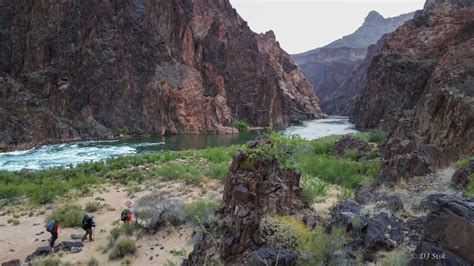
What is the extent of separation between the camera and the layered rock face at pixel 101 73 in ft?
173

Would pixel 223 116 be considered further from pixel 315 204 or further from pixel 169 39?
pixel 315 204

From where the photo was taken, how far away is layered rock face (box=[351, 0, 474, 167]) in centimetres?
2019

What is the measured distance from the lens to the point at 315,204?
1185cm

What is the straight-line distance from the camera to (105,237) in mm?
11531

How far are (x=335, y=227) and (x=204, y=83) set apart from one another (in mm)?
79631

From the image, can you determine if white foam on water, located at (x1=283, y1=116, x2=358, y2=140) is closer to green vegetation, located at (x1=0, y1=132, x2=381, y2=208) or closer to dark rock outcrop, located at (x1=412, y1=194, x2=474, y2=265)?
green vegetation, located at (x1=0, y1=132, x2=381, y2=208)

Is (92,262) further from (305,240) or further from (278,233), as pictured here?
(305,240)

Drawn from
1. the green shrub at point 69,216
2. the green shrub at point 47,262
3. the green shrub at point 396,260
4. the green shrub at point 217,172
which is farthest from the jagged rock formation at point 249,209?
the green shrub at point 217,172

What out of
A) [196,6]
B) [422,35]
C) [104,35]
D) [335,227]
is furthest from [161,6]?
[335,227]

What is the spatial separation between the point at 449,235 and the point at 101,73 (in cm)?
6476

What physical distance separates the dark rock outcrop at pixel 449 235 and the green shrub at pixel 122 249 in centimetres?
713

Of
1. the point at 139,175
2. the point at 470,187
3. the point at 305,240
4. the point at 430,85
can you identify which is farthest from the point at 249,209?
the point at 430,85

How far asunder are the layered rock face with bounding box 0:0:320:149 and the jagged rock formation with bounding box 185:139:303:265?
137 ft

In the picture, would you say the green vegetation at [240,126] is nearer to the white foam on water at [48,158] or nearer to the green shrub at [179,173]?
the white foam on water at [48,158]
